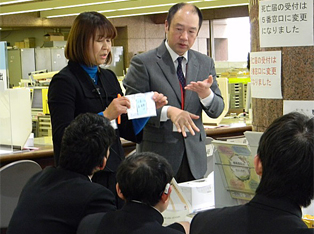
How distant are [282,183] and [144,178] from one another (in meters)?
0.60

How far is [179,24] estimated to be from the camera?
2939 millimetres

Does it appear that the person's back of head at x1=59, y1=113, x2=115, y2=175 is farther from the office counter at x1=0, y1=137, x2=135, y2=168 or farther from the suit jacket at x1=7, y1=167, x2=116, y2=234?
the office counter at x1=0, y1=137, x2=135, y2=168

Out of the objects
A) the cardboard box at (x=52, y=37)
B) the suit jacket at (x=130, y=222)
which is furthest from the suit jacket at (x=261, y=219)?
the cardboard box at (x=52, y=37)

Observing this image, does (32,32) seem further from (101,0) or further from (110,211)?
(110,211)

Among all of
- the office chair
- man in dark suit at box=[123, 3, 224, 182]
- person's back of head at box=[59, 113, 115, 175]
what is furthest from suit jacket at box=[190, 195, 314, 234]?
the office chair

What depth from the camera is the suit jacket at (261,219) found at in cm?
138

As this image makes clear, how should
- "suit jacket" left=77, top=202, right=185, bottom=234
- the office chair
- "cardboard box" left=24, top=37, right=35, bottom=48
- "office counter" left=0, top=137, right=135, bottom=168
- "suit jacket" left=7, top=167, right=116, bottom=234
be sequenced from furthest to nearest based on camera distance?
"cardboard box" left=24, top=37, right=35, bottom=48, "office counter" left=0, top=137, right=135, bottom=168, the office chair, "suit jacket" left=7, top=167, right=116, bottom=234, "suit jacket" left=77, top=202, right=185, bottom=234

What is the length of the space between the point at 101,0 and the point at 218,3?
8.28 ft

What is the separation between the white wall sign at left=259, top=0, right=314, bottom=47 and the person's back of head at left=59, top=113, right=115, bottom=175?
2.78ft

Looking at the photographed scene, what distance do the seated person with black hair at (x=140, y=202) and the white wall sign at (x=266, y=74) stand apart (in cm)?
72

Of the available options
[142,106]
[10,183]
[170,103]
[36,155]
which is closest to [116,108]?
[142,106]

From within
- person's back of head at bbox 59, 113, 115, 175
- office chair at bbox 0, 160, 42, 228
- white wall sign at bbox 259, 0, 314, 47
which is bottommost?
office chair at bbox 0, 160, 42, 228

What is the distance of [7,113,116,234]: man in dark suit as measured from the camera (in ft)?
6.47

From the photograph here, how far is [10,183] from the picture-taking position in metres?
3.65
